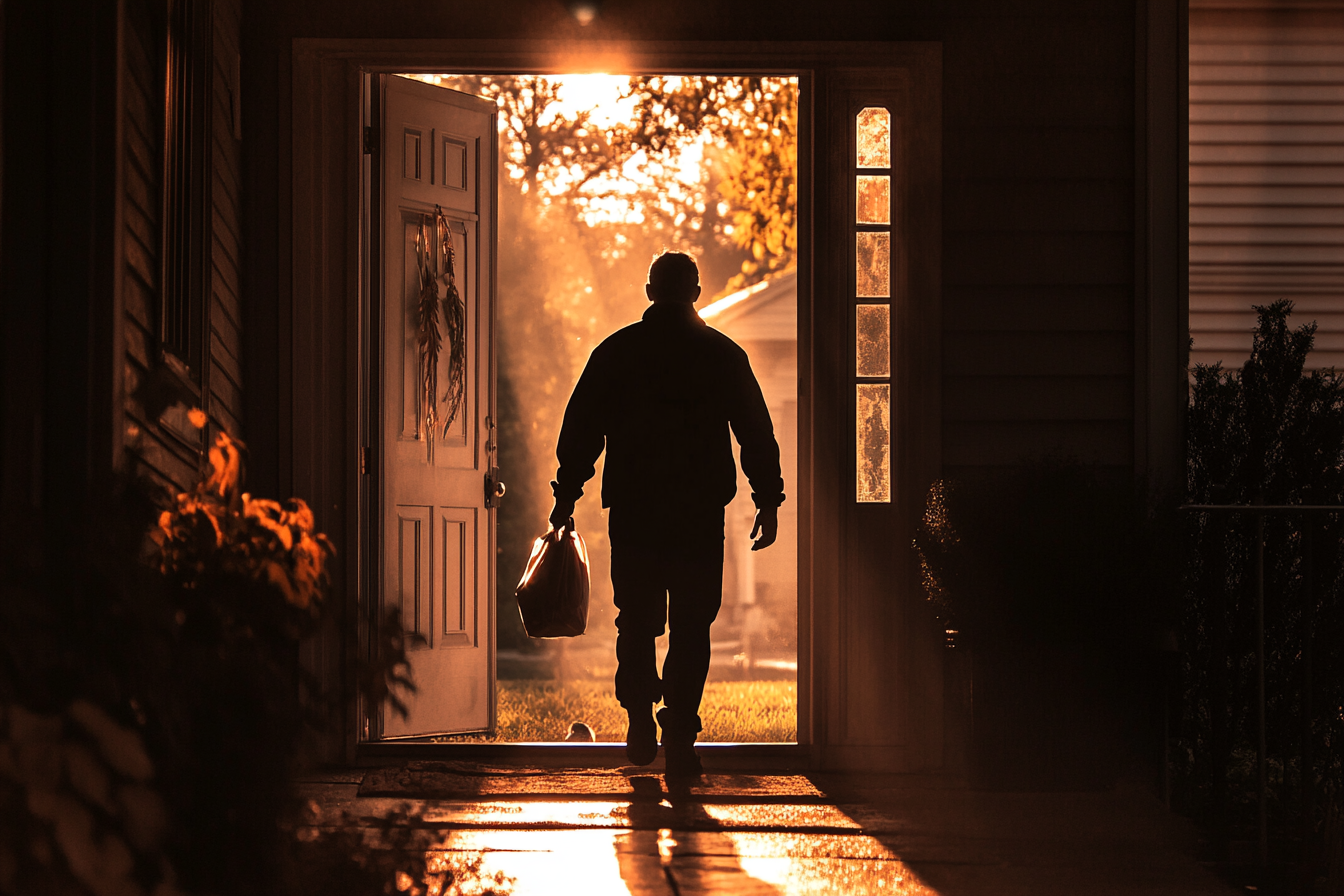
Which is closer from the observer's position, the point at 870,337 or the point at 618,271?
the point at 870,337

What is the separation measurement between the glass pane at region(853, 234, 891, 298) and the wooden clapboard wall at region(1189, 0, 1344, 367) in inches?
42.8

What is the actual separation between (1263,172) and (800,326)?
1.73 metres

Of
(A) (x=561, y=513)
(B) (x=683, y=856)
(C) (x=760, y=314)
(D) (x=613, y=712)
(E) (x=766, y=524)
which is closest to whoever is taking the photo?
(B) (x=683, y=856)

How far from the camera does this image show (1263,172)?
493 cm

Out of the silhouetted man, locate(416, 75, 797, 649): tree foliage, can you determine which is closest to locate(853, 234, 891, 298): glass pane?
the silhouetted man

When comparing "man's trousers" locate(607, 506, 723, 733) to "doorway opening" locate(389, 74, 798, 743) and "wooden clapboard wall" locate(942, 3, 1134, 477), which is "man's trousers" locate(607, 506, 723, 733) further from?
"doorway opening" locate(389, 74, 798, 743)

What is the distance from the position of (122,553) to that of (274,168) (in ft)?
9.95

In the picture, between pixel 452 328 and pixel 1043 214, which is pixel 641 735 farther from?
pixel 1043 214

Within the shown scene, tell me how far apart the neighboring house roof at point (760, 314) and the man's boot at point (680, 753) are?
7.57 metres

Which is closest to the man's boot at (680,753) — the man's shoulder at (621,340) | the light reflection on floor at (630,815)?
the light reflection on floor at (630,815)

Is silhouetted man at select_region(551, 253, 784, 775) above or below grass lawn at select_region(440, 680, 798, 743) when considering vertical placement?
above

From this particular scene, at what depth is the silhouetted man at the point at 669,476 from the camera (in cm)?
412

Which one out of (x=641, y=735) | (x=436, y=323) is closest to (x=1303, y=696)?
(x=641, y=735)

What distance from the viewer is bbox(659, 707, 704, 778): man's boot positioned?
161 inches
